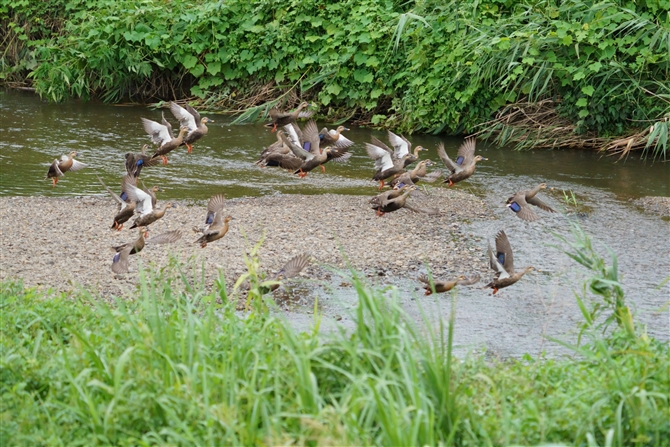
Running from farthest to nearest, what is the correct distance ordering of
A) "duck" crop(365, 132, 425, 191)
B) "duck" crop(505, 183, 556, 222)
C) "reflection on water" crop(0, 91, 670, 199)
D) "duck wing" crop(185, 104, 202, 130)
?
"reflection on water" crop(0, 91, 670, 199) < "duck wing" crop(185, 104, 202, 130) < "duck" crop(365, 132, 425, 191) < "duck" crop(505, 183, 556, 222)

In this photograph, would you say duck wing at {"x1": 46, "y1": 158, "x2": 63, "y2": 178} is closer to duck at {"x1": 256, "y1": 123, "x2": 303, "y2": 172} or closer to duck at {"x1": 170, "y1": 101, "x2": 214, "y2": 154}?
duck at {"x1": 170, "y1": 101, "x2": 214, "y2": 154}

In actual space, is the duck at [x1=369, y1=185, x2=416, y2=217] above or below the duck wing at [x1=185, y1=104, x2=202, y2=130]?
below

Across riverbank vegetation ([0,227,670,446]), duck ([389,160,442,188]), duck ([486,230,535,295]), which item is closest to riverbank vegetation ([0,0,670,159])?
duck ([389,160,442,188])

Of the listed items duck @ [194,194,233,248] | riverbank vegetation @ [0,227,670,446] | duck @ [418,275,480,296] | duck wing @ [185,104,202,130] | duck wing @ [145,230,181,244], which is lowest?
duck @ [418,275,480,296]

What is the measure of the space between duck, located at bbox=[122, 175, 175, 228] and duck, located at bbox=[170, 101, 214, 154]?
7.54 feet

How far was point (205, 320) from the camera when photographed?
403 centimetres

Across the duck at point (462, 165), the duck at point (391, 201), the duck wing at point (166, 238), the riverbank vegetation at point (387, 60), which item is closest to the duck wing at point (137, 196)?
the duck wing at point (166, 238)

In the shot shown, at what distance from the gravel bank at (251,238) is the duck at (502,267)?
2.03 ft

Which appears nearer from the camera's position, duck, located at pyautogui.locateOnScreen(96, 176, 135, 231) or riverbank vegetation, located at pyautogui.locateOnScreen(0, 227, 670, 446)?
riverbank vegetation, located at pyautogui.locateOnScreen(0, 227, 670, 446)

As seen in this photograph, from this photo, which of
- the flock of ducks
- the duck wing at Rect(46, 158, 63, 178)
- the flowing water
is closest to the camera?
the flowing water

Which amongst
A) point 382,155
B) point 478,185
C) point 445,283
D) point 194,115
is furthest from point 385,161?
point 445,283

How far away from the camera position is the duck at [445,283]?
21.4ft

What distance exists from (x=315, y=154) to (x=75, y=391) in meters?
6.50

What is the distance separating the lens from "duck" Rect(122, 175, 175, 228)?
25.8 feet
